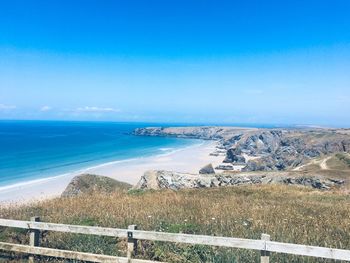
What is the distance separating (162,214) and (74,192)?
16.5 meters

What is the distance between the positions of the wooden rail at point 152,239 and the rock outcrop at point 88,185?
1705 cm

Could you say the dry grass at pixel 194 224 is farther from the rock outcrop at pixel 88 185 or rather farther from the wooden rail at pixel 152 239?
the rock outcrop at pixel 88 185

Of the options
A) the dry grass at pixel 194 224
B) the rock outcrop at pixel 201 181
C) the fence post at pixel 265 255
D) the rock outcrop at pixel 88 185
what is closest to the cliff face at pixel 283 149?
the rock outcrop at pixel 201 181

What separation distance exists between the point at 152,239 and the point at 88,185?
21.3 m

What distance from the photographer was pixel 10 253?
8.34 metres

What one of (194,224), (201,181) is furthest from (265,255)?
(201,181)

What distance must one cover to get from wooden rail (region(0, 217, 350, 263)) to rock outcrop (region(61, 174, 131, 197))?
55.9 feet

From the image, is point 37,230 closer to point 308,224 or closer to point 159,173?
point 308,224

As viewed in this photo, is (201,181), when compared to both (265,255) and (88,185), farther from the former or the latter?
(265,255)

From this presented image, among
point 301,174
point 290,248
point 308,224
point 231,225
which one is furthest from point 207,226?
point 301,174

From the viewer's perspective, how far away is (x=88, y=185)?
27.3 m

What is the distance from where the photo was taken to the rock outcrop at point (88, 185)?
25.8 meters

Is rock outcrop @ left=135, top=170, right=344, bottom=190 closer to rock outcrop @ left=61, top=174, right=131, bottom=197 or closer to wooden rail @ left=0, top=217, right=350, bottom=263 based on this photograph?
rock outcrop @ left=61, top=174, right=131, bottom=197

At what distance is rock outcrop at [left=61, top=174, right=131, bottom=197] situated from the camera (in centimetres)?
2584
